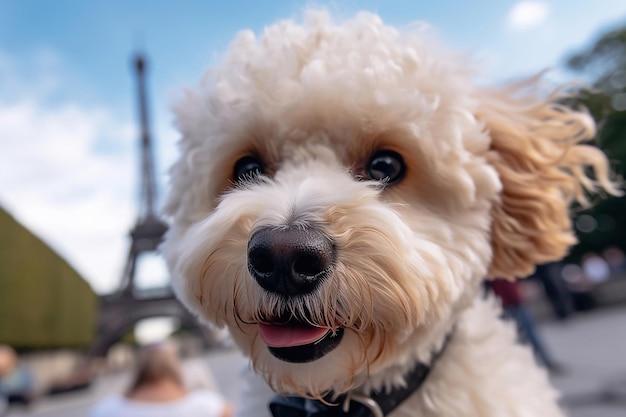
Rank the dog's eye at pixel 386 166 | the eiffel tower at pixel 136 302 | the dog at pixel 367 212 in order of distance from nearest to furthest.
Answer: the dog at pixel 367 212 < the dog's eye at pixel 386 166 < the eiffel tower at pixel 136 302

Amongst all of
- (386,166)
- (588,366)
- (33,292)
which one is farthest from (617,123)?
(386,166)

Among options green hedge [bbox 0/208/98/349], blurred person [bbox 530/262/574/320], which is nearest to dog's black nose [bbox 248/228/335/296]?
blurred person [bbox 530/262/574/320]

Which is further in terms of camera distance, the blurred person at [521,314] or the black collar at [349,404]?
the blurred person at [521,314]

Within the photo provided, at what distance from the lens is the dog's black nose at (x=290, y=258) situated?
5.08ft

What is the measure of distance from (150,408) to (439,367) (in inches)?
129

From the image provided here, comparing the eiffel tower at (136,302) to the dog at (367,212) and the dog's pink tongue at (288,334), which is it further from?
the dog's pink tongue at (288,334)

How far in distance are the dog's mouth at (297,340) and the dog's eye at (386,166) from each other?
58cm

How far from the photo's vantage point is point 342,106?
6.40ft

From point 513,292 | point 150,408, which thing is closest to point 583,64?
point 513,292

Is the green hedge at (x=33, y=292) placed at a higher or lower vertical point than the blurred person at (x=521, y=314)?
lower

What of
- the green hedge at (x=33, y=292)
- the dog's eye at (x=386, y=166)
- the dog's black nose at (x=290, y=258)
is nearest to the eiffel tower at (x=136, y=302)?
the green hedge at (x=33, y=292)

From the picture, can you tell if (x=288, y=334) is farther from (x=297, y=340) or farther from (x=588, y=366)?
(x=588, y=366)

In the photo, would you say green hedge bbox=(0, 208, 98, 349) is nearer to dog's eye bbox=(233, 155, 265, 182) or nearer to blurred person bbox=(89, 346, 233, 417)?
blurred person bbox=(89, 346, 233, 417)

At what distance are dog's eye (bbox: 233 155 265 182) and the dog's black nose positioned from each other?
22.6 inches
